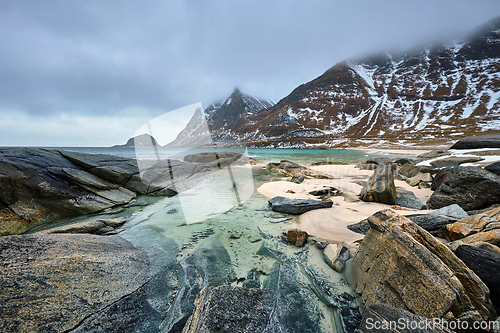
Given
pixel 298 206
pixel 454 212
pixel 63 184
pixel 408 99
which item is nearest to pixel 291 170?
pixel 298 206

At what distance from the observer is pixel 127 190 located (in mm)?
10625

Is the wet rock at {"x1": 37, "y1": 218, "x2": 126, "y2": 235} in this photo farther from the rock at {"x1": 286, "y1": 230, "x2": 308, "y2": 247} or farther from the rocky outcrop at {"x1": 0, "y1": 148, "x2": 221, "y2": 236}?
the rock at {"x1": 286, "y1": 230, "x2": 308, "y2": 247}

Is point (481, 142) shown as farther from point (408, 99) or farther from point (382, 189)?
point (408, 99)

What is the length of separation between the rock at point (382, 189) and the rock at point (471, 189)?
1.40 m

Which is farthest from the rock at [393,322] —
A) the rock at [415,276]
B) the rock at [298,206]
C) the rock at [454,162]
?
the rock at [454,162]

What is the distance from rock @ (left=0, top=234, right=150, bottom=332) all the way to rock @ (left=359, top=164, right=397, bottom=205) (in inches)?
330

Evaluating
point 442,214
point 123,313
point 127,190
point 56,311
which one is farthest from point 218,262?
point 127,190

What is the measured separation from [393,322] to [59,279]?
4.90 m

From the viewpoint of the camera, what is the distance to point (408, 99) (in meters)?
137

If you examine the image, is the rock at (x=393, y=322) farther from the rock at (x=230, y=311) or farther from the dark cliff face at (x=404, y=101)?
the dark cliff face at (x=404, y=101)

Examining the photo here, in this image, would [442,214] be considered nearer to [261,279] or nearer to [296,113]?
[261,279]

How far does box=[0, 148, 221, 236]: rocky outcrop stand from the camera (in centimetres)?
686

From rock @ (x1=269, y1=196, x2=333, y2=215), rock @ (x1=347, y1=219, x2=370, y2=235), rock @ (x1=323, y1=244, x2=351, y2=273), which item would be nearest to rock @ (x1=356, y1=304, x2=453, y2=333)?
rock @ (x1=323, y1=244, x2=351, y2=273)

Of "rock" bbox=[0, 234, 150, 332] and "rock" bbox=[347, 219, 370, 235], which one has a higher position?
"rock" bbox=[0, 234, 150, 332]
